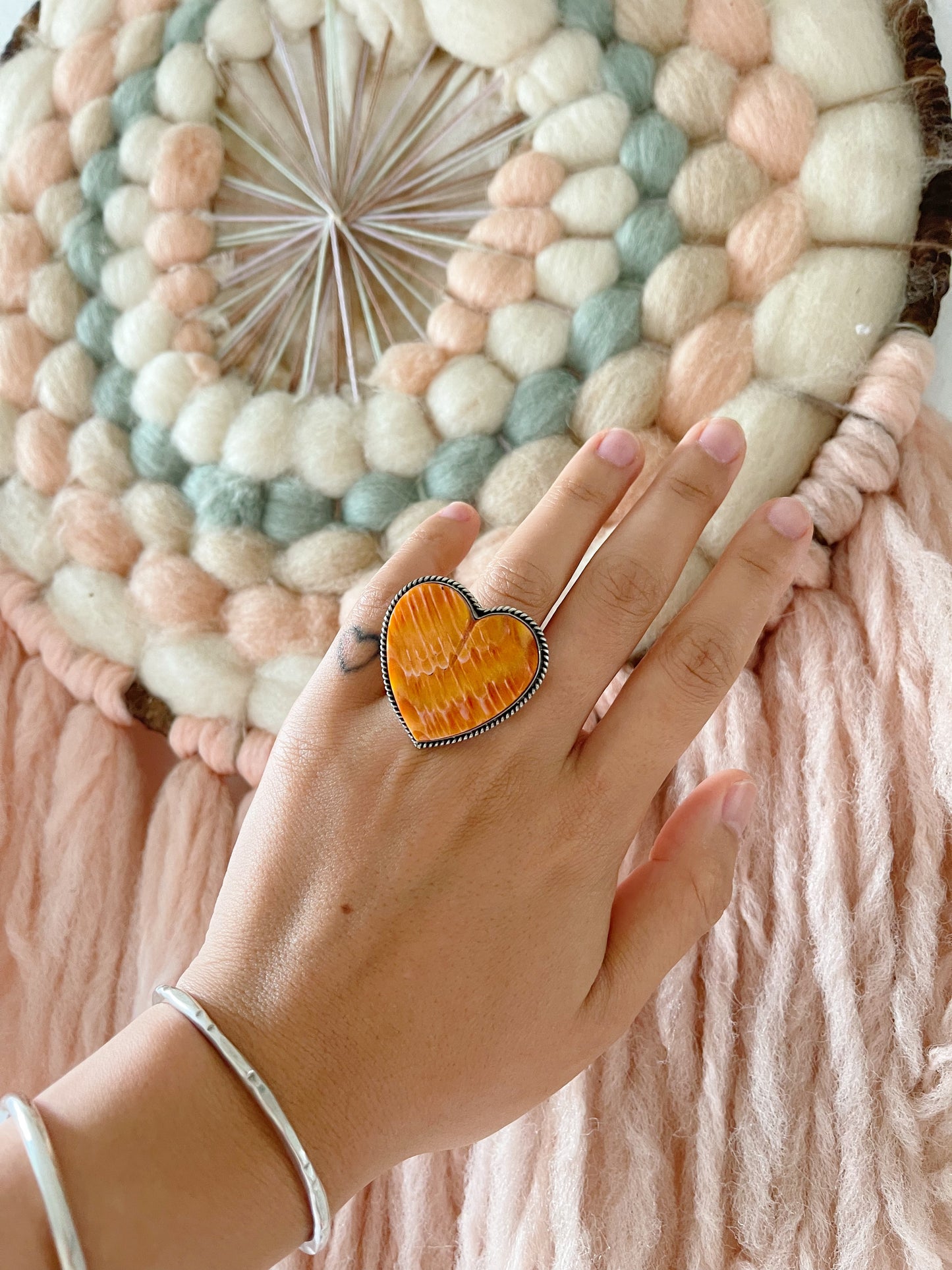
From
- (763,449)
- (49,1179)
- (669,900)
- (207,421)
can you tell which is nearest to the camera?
(49,1179)

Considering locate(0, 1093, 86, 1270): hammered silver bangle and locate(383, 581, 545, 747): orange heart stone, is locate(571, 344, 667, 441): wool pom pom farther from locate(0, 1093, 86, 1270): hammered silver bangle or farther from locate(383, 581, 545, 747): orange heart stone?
locate(0, 1093, 86, 1270): hammered silver bangle

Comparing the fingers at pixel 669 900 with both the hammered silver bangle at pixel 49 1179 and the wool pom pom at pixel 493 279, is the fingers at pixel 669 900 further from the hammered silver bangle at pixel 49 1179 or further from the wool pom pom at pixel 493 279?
the wool pom pom at pixel 493 279

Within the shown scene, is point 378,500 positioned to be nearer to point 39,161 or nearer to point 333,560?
point 333,560

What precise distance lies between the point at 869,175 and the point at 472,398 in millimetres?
324

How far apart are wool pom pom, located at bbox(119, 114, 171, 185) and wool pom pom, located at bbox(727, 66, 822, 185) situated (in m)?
0.48

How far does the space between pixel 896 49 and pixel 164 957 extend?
878mm

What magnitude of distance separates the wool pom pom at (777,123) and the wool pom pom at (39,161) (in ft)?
1.86

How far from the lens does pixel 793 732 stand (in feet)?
2.46

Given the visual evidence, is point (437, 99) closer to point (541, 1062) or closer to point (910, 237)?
point (910, 237)

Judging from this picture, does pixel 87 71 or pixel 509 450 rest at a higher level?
pixel 87 71

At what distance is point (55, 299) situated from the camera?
91 cm

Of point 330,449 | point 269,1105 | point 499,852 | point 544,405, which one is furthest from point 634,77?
point 269,1105

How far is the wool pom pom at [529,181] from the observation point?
828mm

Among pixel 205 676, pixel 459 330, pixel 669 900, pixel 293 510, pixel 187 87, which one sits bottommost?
pixel 669 900
